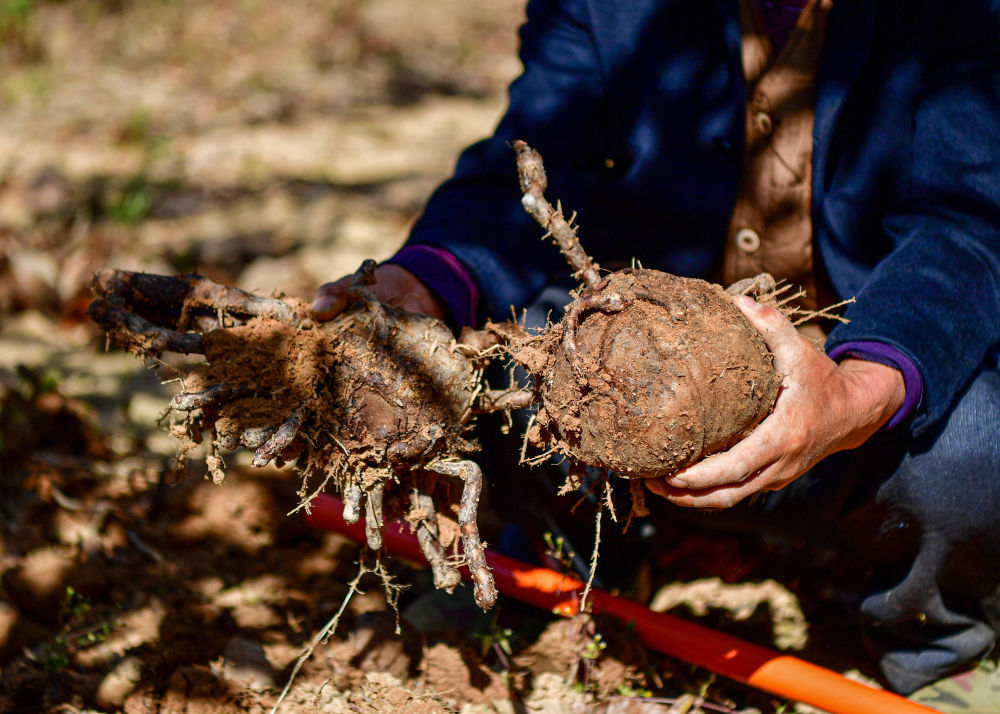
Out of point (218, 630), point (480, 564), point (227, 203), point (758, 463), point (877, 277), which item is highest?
point (877, 277)

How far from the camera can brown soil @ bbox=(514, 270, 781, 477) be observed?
3.95 feet

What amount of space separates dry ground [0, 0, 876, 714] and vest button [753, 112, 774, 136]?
3.45 feet

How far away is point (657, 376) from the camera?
1.21 meters

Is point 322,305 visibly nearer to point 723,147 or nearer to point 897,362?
point 723,147

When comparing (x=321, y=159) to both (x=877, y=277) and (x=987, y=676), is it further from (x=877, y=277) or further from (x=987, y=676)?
(x=987, y=676)

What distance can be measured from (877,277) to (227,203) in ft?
10.2

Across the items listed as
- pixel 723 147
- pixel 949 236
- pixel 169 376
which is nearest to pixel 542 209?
pixel 723 147

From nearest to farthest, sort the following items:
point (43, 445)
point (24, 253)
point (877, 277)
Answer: point (877, 277), point (43, 445), point (24, 253)

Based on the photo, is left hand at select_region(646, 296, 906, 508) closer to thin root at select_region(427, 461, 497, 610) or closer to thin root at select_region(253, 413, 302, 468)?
thin root at select_region(427, 461, 497, 610)

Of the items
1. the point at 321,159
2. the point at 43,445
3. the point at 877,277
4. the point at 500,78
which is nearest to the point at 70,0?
the point at 321,159

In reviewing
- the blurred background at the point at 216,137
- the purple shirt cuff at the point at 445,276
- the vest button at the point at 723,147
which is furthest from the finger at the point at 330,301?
the blurred background at the point at 216,137

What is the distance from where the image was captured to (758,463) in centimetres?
122

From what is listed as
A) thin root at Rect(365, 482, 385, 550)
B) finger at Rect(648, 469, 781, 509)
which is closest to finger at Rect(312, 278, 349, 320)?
thin root at Rect(365, 482, 385, 550)

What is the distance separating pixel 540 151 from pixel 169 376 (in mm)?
1562
